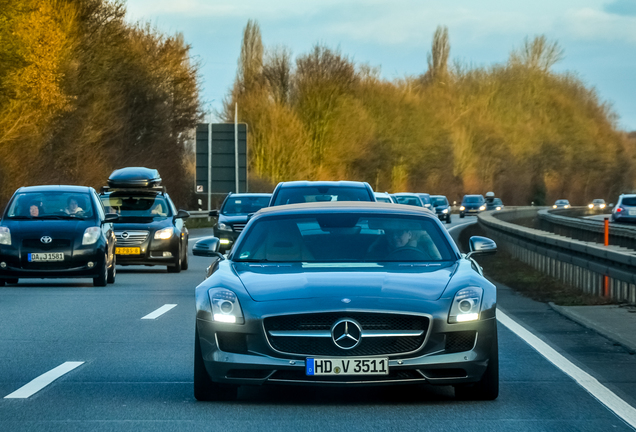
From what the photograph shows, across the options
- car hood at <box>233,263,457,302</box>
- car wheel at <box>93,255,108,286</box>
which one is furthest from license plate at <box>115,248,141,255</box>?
car hood at <box>233,263,457,302</box>

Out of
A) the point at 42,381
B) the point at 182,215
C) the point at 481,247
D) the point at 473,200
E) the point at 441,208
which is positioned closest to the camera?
the point at 42,381

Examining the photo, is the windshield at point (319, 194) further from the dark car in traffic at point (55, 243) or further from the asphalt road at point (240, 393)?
the asphalt road at point (240, 393)

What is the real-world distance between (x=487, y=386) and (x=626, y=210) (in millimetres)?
41222

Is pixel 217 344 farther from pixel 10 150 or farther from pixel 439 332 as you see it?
pixel 10 150

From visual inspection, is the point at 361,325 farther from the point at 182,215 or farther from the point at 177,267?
the point at 182,215

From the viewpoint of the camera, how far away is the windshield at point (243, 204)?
27.9m

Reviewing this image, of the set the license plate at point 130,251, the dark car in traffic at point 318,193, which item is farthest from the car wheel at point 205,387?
the license plate at point 130,251

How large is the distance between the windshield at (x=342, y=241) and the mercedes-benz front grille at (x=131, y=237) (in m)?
13.2

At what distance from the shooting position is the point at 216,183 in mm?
53875

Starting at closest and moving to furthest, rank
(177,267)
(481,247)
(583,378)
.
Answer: (583,378) < (481,247) < (177,267)

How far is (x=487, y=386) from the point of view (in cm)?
735

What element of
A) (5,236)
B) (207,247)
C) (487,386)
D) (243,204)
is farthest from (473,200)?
(487,386)

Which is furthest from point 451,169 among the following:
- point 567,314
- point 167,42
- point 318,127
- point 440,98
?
→ point 567,314

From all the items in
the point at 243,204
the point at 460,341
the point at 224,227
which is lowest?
the point at 224,227
